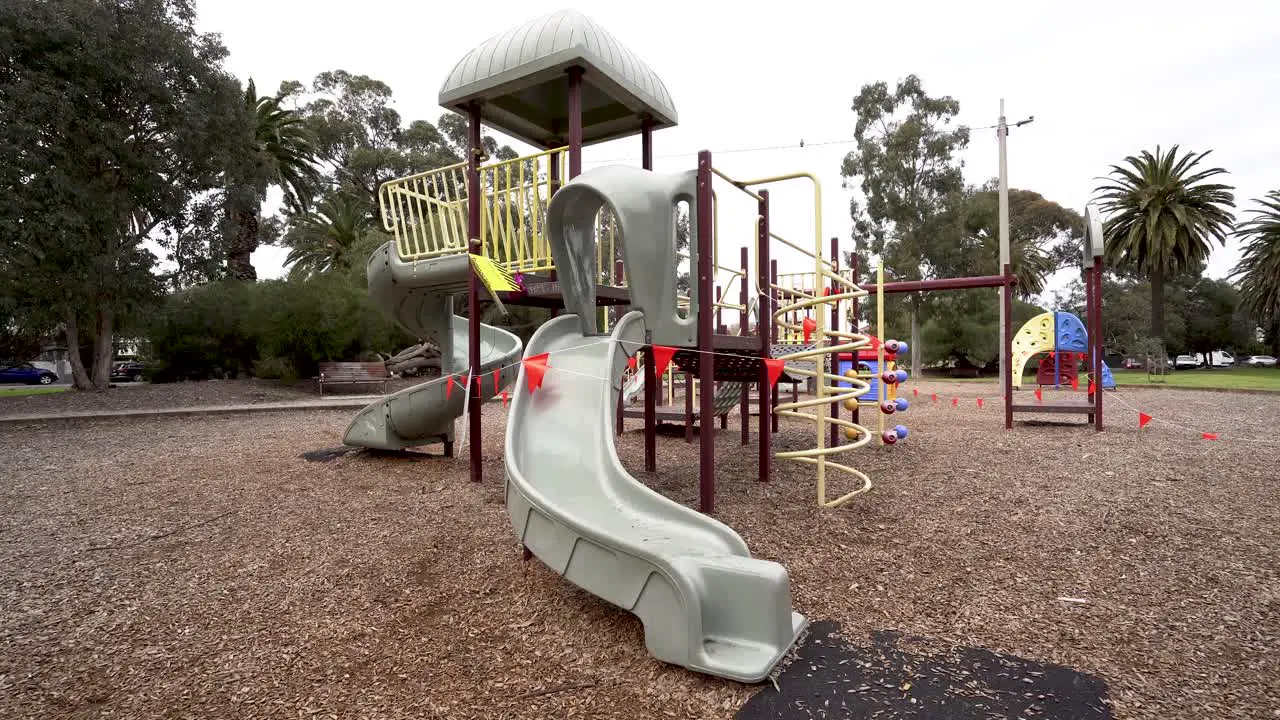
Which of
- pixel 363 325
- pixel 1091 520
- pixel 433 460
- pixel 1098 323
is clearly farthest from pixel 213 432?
pixel 1098 323

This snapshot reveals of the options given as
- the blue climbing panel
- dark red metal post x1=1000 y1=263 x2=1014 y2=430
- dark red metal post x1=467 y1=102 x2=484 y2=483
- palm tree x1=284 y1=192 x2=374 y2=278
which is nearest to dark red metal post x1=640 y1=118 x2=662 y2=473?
dark red metal post x1=467 y1=102 x2=484 y2=483

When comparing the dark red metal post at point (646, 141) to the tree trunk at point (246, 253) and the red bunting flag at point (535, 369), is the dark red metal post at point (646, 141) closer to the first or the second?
the red bunting flag at point (535, 369)

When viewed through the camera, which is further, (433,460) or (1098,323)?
(1098,323)

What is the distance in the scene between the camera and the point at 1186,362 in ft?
166

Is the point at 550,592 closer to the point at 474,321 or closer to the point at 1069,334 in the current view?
the point at 474,321

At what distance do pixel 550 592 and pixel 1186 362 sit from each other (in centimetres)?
6573

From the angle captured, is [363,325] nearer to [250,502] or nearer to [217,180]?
[217,180]

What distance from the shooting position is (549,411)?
402 centimetres

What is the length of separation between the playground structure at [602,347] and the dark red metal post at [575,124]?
2 cm

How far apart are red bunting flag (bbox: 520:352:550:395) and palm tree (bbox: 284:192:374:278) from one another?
24994mm

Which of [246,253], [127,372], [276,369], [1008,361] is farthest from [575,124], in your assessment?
[127,372]

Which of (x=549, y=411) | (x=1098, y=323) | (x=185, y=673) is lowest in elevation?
(x=185, y=673)

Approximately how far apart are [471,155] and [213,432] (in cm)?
723

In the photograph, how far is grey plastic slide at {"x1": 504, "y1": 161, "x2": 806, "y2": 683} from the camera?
102 inches
